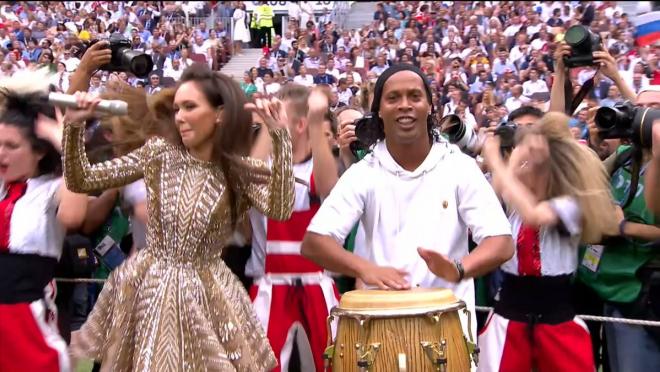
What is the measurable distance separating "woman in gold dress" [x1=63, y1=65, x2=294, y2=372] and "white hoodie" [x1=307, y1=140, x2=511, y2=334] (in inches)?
9.8

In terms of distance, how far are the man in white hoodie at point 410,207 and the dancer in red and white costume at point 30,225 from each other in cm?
119

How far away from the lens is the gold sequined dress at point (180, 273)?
4004 millimetres

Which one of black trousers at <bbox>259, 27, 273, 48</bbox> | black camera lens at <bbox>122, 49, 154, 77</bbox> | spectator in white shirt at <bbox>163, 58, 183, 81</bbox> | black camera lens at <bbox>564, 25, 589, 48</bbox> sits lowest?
black trousers at <bbox>259, 27, 273, 48</bbox>

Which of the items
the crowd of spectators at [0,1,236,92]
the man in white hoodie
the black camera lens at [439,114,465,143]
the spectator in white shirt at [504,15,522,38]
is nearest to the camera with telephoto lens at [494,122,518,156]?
the black camera lens at [439,114,465,143]

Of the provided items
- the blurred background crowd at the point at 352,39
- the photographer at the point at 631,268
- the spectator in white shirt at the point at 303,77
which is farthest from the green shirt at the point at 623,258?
the spectator in white shirt at the point at 303,77

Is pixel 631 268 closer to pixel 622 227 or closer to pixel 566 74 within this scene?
pixel 622 227

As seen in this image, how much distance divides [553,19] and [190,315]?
20.2 metres

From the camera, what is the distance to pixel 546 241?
489cm

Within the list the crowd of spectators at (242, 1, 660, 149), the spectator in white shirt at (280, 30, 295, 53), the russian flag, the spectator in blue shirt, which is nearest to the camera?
the russian flag

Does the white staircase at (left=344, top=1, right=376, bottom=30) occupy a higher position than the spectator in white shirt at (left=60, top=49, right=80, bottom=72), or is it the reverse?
the spectator in white shirt at (left=60, top=49, right=80, bottom=72)

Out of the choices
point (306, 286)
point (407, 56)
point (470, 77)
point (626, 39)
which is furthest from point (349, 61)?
point (306, 286)

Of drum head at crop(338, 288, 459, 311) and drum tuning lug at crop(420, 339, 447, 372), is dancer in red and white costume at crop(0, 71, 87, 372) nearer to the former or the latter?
drum head at crop(338, 288, 459, 311)

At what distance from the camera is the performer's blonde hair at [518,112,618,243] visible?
15.5 feet

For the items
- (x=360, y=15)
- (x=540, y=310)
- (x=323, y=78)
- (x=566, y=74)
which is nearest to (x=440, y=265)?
(x=540, y=310)
